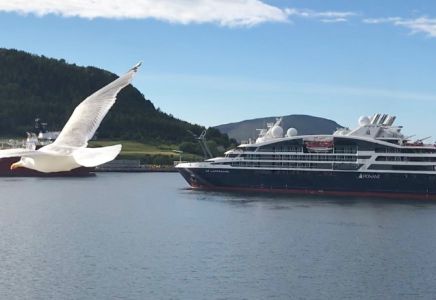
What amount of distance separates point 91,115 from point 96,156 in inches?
104

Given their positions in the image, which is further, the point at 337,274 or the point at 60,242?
the point at 60,242

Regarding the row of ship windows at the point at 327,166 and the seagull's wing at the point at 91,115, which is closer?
the seagull's wing at the point at 91,115

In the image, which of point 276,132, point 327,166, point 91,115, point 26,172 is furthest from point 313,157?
point 91,115

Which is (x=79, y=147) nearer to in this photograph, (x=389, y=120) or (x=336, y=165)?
(x=336, y=165)

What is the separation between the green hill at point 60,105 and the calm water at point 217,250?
91247mm

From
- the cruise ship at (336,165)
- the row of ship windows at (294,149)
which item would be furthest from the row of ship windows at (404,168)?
the row of ship windows at (294,149)

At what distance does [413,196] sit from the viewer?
78.0 m

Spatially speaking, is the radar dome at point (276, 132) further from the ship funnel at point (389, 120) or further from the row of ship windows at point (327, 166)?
the ship funnel at point (389, 120)

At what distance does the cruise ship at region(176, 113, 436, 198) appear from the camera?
257 feet

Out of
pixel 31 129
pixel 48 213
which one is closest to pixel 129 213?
pixel 48 213

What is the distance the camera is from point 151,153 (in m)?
161

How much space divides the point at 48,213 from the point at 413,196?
40.2m

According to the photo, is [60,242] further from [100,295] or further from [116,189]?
[116,189]

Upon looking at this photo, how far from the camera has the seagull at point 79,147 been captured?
8.04 metres
